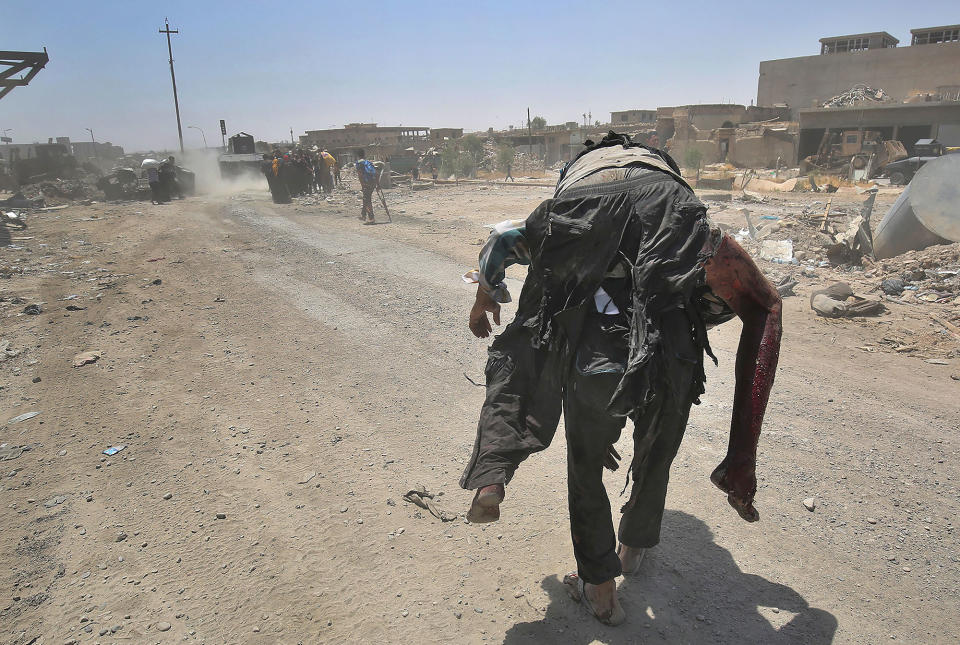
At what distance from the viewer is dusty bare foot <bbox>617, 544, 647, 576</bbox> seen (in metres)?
2.21

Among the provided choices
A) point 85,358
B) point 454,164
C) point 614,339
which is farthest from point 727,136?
point 614,339

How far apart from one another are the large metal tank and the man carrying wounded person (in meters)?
7.70

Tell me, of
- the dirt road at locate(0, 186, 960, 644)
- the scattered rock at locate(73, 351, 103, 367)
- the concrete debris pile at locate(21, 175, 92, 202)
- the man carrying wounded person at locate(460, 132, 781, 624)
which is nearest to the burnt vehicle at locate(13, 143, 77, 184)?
the concrete debris pile at locate(21, 175, 92, 202)

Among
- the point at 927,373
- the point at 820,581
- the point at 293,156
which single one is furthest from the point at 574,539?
the point at 293,156

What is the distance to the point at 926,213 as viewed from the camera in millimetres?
7688

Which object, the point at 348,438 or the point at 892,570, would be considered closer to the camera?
the point at 892,570

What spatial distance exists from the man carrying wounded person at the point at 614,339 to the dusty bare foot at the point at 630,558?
0.18 meters

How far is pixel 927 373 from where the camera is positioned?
Answer: 4223 mm

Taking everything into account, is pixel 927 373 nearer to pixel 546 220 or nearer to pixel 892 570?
Result: pixel 892 570

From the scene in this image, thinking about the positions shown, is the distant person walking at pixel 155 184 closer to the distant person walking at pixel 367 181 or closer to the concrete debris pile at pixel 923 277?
the distant person walking at pixel 367 181

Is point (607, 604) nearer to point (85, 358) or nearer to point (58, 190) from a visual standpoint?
point (85, 358)

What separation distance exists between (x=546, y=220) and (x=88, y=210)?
68.6ft

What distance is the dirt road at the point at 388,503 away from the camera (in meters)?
2.08

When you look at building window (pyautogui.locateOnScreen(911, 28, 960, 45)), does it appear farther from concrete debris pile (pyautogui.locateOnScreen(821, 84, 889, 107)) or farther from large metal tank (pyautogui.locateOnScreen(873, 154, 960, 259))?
large metal tank (pyautogui.locateOnScreen(873, 154, 960, 259))
